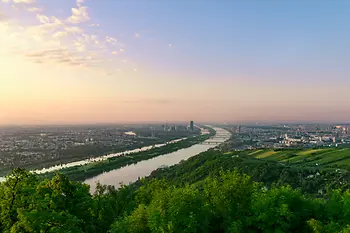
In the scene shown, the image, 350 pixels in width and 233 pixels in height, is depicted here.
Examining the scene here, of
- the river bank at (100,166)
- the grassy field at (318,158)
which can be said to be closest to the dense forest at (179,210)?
the grassy field at (318,158)

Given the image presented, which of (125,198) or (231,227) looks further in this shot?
(125,198)

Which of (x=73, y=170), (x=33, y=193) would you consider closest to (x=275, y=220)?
(x=33, y=193)

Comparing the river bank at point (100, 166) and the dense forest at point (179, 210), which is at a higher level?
the dense forest at point (179, 210)

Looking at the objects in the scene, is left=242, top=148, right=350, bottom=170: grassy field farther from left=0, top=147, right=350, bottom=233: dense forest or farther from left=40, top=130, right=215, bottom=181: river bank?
left=40, top=130, right=215, bottom=181: river bank

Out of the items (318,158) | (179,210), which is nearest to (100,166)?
(318,158)

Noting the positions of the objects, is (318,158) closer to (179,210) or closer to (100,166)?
(100,166)

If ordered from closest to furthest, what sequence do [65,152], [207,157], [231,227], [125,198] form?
[231,227] < [125,198] < [207,157] < [65,152]

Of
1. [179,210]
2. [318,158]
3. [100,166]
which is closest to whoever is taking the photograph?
[179,210]

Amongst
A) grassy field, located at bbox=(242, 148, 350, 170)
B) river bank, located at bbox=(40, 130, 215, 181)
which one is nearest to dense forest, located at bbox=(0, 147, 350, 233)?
grassy field, located at bbox=(242, 148, 350, 170)

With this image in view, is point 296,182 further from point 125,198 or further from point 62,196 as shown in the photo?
point 62,196

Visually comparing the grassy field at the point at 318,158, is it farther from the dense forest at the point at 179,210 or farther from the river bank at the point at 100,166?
the river bank at the point at 100,166

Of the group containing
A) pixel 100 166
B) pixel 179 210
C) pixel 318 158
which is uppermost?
pixel 179 210
